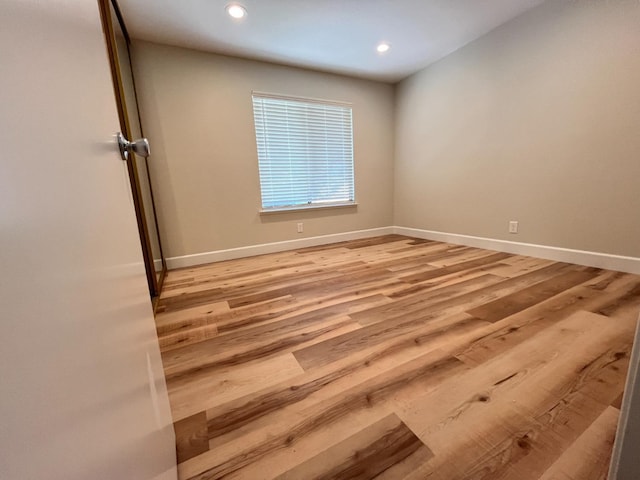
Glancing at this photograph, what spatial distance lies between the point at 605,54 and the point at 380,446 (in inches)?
122

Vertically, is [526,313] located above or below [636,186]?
below

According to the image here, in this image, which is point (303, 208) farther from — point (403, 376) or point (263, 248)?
point (403, 376)

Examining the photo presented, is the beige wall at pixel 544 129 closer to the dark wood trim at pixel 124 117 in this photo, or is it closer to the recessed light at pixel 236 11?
the recessed light at pixel 236 11

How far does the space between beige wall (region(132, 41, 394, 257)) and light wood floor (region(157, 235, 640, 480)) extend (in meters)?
1.09

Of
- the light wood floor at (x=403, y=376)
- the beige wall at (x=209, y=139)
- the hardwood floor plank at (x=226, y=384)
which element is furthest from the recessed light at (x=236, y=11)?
the hardwood floor plank at (x=226, y=384)

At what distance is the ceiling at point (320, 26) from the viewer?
207cm

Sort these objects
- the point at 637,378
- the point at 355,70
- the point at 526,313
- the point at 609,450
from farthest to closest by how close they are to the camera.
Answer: the point at 355,70 → the point at 526,313 → the point at 609,450 → the point at 637,378

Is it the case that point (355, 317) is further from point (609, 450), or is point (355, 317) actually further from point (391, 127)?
point (391, 127)

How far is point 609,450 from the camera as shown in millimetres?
721

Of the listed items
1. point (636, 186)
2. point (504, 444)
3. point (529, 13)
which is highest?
point (529, 13)

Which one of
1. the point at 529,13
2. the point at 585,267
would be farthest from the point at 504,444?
the point at 529,13

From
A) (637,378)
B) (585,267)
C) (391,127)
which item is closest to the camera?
(637,378)

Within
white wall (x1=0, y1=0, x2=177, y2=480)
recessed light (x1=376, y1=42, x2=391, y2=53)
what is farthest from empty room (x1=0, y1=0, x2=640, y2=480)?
recessed light (x1=376, y1=42, x2=391, y2=53)

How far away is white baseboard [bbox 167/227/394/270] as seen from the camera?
283 centimetres
